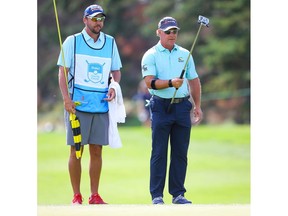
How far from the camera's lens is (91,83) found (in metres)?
8.41

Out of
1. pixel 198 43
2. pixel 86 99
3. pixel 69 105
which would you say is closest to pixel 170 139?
pixel 86 99

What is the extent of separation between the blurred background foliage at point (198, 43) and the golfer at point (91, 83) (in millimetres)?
16468

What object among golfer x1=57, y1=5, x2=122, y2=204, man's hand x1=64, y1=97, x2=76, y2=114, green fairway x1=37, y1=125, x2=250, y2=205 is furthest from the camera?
green fairway x1=37, y1=125, x2=250, y2=205

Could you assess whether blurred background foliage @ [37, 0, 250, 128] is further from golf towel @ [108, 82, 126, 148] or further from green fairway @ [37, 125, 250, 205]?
golf towel @ [108, 82, 126, 148]

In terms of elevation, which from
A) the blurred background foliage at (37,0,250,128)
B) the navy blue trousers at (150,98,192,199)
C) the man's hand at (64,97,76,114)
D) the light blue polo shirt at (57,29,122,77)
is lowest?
the navy blue trousers at (150,98,192,199)

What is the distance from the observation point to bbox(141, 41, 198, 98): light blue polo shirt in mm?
8445

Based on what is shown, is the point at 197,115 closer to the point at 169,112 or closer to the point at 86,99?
the point at 169,112

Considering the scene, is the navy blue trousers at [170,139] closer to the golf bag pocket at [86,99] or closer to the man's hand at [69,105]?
the golf bag pocket at [86,99]

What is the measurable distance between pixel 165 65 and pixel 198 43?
862 inches

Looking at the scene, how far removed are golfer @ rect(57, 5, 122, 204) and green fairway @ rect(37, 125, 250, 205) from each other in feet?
24.6

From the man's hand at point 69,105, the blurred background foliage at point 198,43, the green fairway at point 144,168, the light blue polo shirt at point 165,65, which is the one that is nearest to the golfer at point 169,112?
the light blue polo shirt at point 165,65

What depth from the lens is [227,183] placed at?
69.8 feet

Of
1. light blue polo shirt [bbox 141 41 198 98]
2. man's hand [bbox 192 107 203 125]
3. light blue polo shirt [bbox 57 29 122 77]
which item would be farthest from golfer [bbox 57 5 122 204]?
man's hand [bbox 192 107 203 125]
